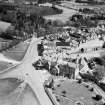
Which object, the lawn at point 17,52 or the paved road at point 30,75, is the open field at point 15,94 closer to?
the paved road at point 30,75

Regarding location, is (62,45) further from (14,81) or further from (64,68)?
(14,81)

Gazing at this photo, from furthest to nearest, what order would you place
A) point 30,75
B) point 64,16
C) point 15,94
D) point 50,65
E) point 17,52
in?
1. point 64,16
2. point 17,52
3. point 50,65
4. point 30,75
5. point 15,94

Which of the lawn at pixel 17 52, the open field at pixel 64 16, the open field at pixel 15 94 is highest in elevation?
the open field at pixel 64 16

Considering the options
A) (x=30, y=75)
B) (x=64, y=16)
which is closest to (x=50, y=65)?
(x=30, y=75)

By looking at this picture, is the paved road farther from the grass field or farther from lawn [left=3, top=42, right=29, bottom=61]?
the grass field

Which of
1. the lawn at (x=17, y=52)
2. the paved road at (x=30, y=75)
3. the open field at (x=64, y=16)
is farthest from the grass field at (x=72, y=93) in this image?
the open field at (x=64, y=16)

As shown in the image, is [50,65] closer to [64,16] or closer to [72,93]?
[72,93]

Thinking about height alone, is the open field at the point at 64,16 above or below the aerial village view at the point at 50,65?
above
